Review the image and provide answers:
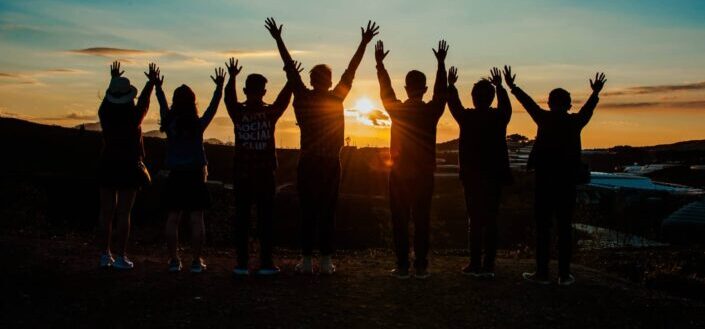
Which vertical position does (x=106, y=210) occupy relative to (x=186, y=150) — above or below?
below

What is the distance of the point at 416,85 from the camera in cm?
775

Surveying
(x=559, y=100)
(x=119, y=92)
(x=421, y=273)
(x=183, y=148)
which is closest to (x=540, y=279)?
(x=421, y=273)

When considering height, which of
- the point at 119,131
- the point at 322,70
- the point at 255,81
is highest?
the point at 322,70

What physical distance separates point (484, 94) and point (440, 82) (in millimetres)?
529

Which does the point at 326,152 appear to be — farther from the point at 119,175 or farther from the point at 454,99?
the point at 119,175

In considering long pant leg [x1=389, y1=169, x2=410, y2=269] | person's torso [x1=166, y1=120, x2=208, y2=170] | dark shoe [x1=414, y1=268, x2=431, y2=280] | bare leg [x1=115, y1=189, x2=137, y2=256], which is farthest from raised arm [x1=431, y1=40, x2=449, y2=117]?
bare leg [x1=115, y1=189, x2=137, y2=256]

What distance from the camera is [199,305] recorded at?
21.6ft

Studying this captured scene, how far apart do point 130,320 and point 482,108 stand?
4.34 m

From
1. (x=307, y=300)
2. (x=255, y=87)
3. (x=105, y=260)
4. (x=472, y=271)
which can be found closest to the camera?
(x=307, y=300)

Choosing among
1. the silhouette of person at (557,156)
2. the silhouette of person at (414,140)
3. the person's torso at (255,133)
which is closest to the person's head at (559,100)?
the silhouette of person at (557,156)

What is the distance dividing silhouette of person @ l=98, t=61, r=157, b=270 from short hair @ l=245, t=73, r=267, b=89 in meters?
1.10

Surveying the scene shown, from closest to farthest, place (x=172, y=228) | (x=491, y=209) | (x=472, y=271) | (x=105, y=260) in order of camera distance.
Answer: (x=172, y=228) < (x=491, y=209) < (x=105, y=260) < (x=472, y=271)

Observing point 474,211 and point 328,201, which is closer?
point 328,201

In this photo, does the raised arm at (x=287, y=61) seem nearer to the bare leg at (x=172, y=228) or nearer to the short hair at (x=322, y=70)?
the short hair at (x=322, y=70)
